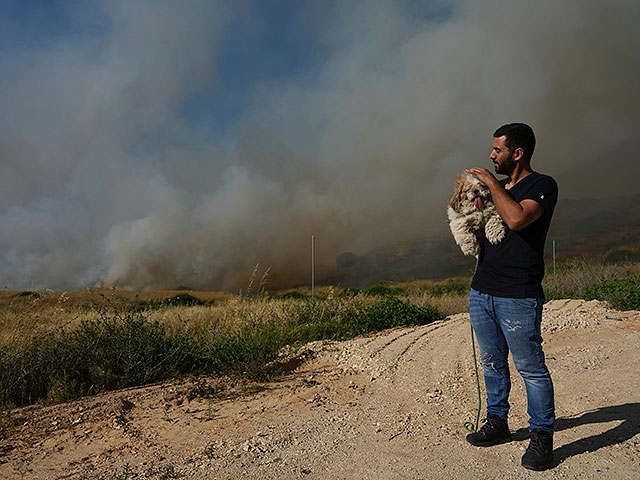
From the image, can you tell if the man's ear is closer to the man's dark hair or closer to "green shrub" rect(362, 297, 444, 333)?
the man's dark hair

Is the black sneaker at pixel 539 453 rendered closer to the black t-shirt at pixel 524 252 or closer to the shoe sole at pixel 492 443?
the shoe sole at pixel 492 443

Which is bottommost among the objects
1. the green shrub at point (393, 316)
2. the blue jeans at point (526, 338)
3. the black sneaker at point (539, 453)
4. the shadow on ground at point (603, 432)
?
the shadow on ground at point (603, 432)

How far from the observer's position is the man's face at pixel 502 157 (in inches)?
133

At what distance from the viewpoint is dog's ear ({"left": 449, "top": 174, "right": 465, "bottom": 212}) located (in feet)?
11.3

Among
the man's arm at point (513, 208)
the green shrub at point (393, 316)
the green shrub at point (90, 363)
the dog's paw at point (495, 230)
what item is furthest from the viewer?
the green shrub at point (393, 316)

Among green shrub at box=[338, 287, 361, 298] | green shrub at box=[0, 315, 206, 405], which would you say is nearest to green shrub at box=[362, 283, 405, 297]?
green shrub at box=[338, 287, 361, 298]

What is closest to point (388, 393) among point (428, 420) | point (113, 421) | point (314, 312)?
point (428, 420)

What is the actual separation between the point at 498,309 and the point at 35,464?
12.9 feet

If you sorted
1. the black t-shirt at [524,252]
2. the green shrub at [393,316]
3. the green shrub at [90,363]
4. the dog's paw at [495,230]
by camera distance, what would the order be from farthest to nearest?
the green shrub at [393,316]
the green shrub at [90,363]
the dog's paw at [495,230]
the black t-shirt at [524,252]

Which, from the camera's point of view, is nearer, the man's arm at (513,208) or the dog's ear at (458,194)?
the man's arm at (513,208)

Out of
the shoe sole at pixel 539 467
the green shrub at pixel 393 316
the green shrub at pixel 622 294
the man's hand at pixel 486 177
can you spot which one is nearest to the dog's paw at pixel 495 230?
the man's hand at pixel 486 177

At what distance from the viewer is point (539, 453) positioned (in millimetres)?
3262

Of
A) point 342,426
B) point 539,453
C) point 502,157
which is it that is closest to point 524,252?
point 502,157

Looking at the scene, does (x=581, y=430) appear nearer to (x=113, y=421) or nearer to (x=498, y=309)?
(x=498, y=309)
